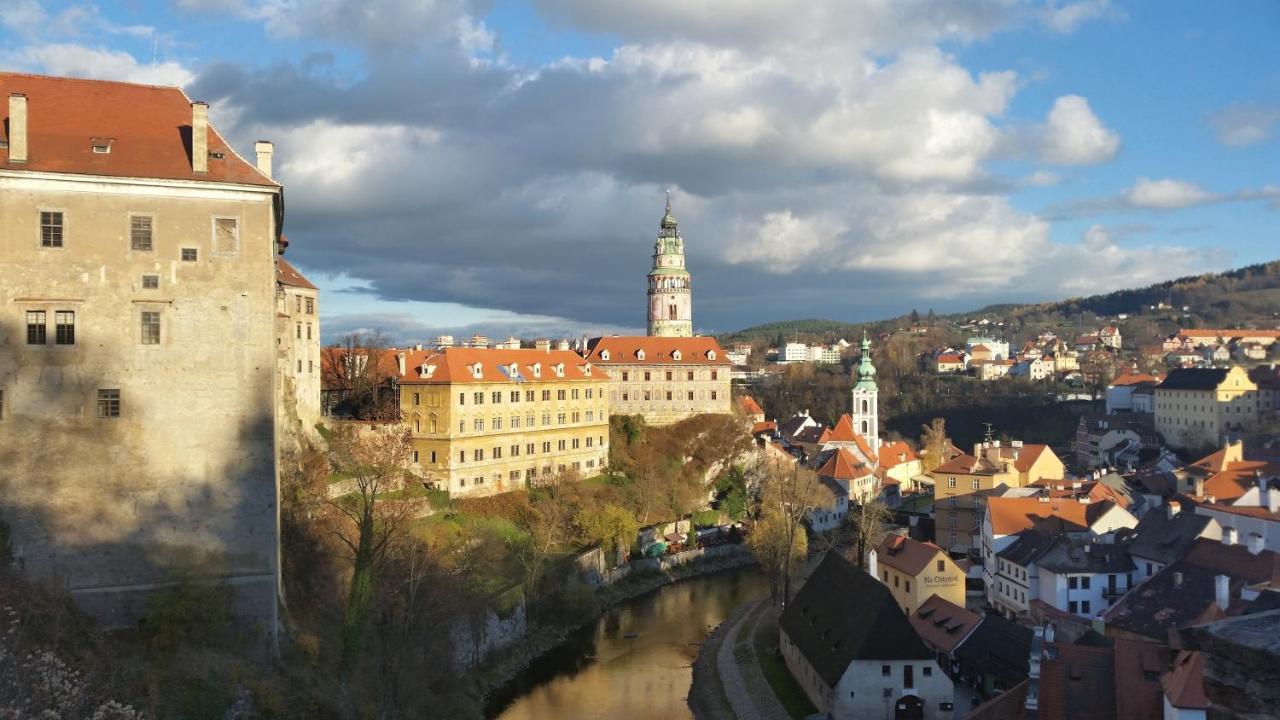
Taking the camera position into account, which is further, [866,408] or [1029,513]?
[866,408]

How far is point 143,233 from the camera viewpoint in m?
18.2

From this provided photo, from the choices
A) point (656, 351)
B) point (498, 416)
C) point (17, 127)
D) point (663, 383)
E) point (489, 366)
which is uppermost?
point (17, 127)

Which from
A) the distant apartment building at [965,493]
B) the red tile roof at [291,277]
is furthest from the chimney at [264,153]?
the distant apartment building at [965,493]

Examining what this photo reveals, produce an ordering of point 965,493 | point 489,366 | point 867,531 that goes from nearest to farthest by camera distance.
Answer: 1. point 867,531
2. point 489,366
3. point 965,493

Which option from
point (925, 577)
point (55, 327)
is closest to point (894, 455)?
point (925, 577)

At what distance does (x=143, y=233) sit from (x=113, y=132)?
7.70ft

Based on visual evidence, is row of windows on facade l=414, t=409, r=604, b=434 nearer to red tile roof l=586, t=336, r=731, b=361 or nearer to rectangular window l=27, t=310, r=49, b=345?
red tile roof l=586, t=336, r=731, b=361

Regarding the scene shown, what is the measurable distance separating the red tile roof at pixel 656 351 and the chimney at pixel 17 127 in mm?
39009

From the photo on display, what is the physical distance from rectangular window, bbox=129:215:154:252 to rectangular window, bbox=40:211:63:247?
3.98 feet

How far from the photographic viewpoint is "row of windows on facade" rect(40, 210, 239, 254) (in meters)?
17.6

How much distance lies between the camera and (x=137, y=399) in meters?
18.1

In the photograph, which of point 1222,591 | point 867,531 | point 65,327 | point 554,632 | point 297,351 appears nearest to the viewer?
point 65,327

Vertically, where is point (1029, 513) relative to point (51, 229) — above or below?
below

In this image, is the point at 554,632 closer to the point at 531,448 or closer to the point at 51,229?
the point at 531,448
